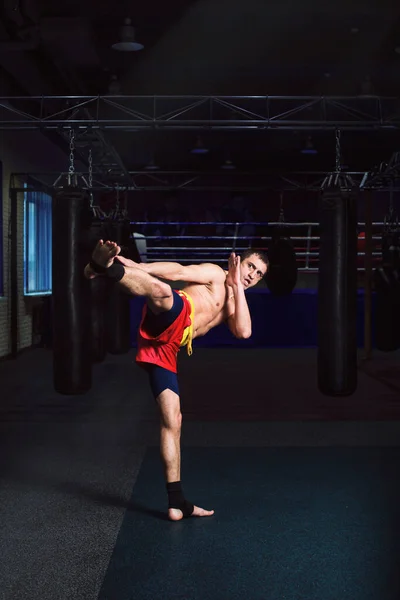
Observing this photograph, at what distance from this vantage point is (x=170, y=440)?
3.07 metres

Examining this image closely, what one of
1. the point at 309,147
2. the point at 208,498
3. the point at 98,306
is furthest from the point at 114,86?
the point at 208,498

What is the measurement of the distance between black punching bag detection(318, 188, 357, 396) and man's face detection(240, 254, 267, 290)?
3.69ft

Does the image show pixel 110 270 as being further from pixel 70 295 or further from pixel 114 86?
pixel 114 86

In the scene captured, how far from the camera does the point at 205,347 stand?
10.5 m

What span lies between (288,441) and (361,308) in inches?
252

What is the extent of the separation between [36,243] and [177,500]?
787cm

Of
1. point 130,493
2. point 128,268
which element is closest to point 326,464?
point 130,493

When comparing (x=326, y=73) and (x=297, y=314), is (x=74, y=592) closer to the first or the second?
(x=326, y=73)

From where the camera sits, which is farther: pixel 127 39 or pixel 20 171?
pixel 20 171

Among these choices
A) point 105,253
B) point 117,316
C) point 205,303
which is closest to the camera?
point 105,253

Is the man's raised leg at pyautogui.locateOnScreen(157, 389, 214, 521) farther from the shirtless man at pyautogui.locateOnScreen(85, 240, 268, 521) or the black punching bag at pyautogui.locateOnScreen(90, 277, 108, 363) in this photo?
the black punching bag at pyautogui.locateOnScreen(90, 277, 108, 363)

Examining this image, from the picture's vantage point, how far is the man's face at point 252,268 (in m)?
3.02

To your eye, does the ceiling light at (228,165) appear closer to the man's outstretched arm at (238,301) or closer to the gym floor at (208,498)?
the gym floor at (208,498)

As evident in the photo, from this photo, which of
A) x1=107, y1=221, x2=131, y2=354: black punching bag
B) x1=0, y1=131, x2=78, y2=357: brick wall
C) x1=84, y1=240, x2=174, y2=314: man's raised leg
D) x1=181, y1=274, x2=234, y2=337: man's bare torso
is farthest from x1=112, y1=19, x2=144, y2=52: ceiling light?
x1=84, y1=240, x2=174, y2=314: man's raised leg
